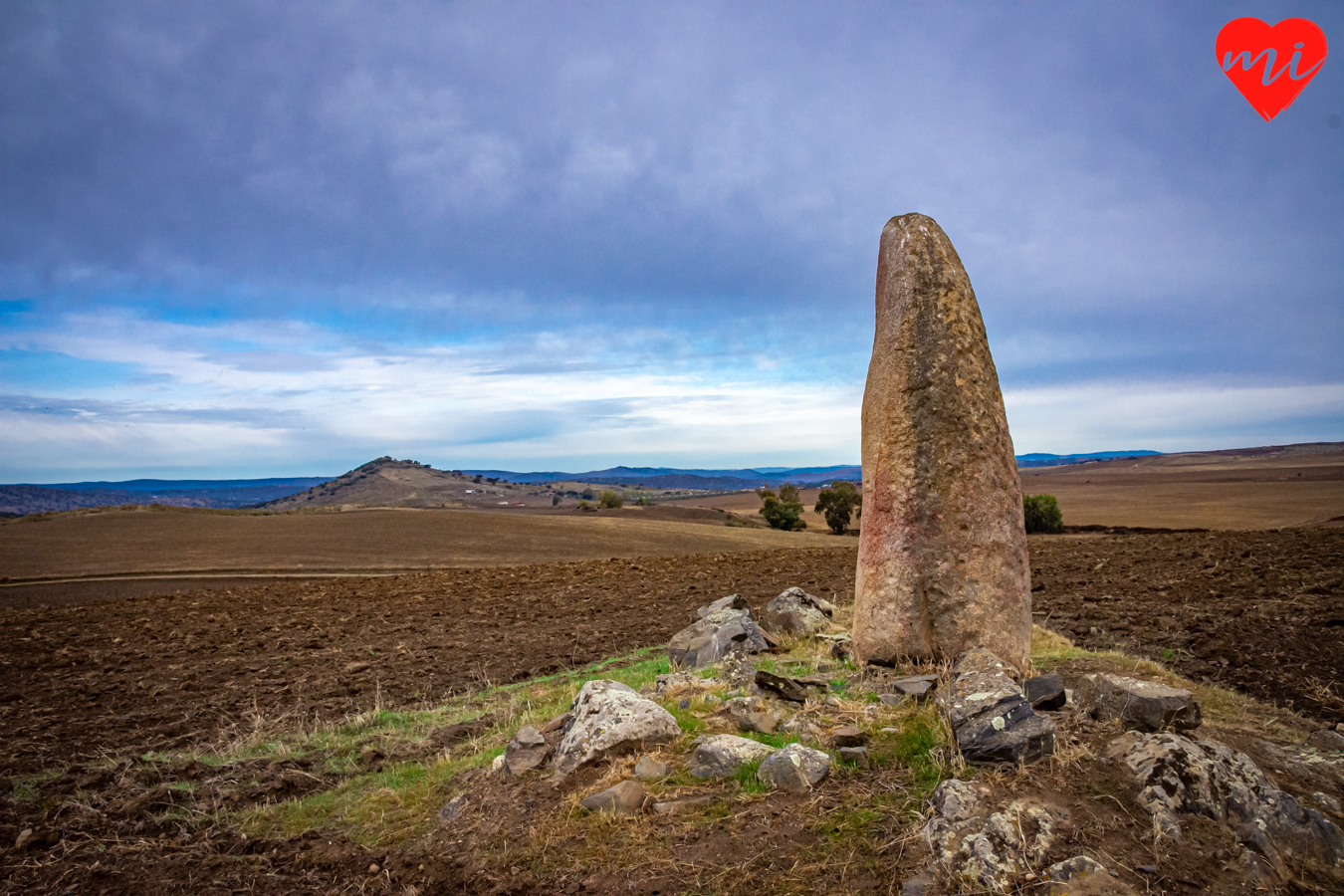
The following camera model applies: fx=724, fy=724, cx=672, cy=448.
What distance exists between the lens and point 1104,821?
15.0 ft

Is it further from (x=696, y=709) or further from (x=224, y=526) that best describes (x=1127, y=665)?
(x=224, y=526)

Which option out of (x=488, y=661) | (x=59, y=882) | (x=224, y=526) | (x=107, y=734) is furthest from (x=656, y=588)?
(x=224, y=526)

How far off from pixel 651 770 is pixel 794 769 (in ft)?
3.95

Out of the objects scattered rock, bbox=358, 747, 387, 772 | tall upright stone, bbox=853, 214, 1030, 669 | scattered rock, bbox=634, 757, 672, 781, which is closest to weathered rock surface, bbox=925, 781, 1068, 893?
scattered rock, bbox=634, 757, 672, 781

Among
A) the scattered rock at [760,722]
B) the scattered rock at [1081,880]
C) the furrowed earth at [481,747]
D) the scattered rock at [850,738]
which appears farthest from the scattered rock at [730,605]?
the scattered rock at [1081,880]

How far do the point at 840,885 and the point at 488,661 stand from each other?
9.92 meters

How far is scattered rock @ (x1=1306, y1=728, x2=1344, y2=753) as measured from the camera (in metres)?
5.54

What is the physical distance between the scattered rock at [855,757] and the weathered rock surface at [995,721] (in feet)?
2.34

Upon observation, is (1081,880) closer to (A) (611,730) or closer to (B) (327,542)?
(A) (611,730)

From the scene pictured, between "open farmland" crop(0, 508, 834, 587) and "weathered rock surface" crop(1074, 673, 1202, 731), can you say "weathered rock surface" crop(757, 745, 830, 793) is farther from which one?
"open farmland" crop(0, 508, 834, 587)

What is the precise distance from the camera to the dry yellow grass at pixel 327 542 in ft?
111

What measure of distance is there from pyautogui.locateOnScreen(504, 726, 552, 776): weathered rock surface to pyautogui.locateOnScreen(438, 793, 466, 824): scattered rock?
Result: 0.44 meters

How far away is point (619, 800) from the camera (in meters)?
5.55

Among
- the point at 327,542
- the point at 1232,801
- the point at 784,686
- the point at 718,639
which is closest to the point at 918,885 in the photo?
the point at 1232,801
